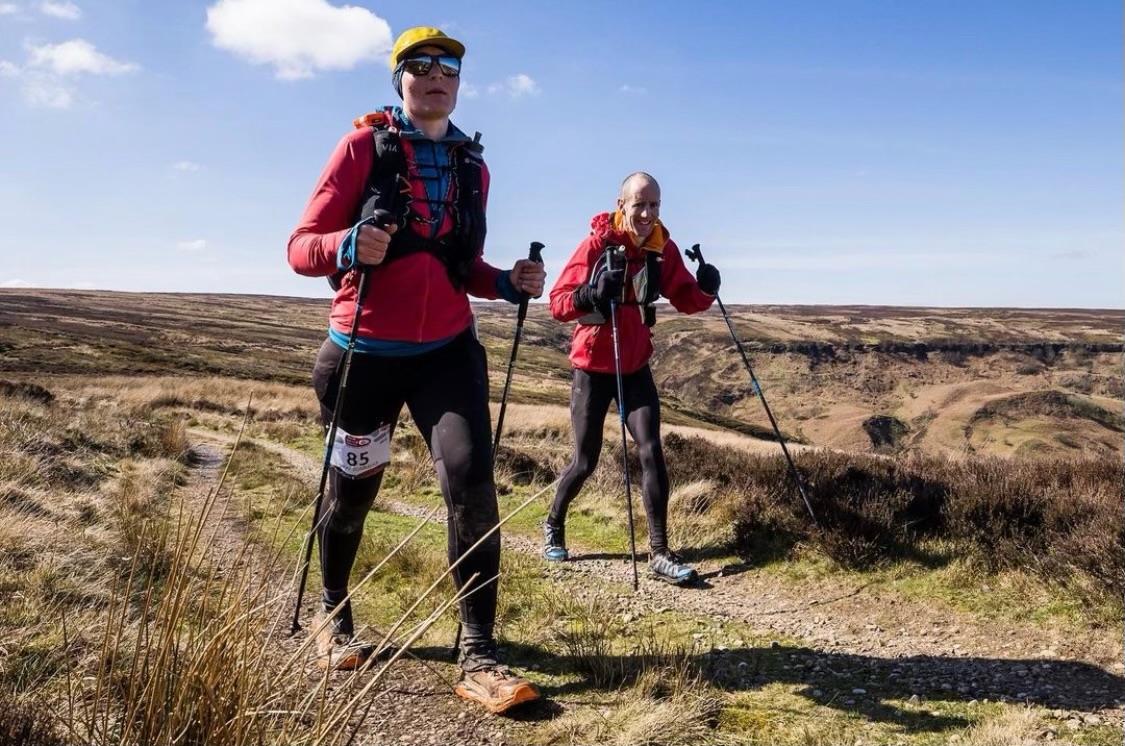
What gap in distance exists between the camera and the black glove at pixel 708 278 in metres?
5.46

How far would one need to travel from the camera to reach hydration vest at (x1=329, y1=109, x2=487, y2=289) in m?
3.22

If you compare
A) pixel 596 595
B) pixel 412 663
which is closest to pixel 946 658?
pixel 596 595

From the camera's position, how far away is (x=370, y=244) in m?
2.84

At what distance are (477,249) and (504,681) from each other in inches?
74.0

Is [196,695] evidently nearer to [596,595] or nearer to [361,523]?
[361,523]

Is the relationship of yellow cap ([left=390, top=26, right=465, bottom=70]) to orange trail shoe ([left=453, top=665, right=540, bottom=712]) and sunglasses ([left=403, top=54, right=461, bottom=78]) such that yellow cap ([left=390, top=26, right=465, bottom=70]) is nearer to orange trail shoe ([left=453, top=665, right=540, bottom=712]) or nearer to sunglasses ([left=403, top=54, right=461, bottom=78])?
sunglasses ([left=403, top=54, right=461, bottom=78])

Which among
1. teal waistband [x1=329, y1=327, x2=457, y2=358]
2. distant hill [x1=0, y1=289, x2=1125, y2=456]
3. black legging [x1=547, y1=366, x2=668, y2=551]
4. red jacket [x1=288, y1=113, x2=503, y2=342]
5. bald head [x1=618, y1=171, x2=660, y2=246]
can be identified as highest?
bald head [x1=618, y1=171, x2=660, y2=246]

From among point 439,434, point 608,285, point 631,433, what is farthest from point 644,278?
point 439,434

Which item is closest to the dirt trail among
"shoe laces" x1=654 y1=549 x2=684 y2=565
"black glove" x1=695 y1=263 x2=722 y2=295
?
"shoe laces" x1=654 y1=549 x2=684 y2=565

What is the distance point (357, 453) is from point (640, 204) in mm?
2781

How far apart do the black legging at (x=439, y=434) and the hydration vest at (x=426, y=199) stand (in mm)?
384

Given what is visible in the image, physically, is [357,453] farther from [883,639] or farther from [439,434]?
[883,639]

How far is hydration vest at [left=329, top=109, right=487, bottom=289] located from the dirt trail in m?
1.88

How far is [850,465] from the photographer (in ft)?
22.6
